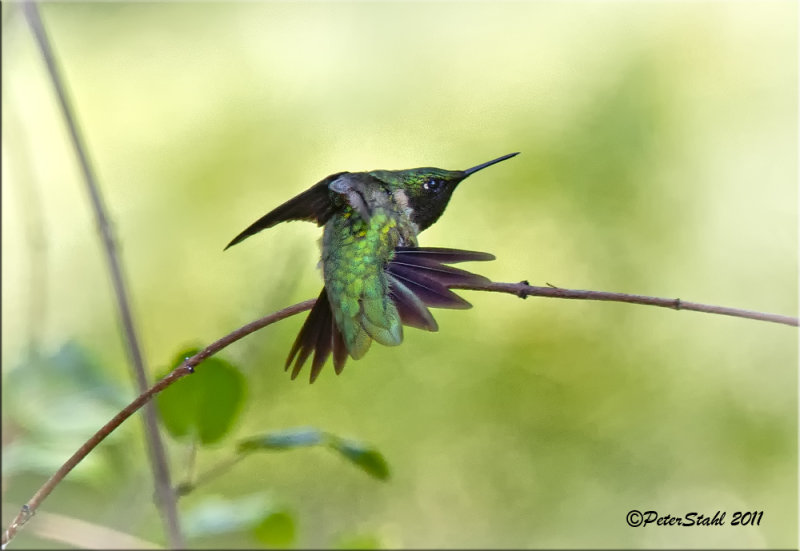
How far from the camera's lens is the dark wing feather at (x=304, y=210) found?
1.15m

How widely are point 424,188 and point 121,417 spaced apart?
1.00 meters

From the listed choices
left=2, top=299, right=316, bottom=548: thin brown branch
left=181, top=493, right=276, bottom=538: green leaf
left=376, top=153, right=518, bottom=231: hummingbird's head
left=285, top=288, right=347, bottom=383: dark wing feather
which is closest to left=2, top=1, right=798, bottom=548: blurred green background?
left=376, top=153, right=518, bottom=231: hummingbird's head

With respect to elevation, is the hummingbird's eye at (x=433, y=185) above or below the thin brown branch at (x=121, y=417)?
above

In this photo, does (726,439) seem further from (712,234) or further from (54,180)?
(54,180)

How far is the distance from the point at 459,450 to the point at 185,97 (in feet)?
9.58

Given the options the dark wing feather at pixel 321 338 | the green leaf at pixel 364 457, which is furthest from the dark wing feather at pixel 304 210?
the green leaf at pixel 364 457

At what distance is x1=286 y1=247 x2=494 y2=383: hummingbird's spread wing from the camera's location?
1.06 meters

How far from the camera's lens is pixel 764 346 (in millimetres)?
4477

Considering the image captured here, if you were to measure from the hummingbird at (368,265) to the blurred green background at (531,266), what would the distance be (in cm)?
219

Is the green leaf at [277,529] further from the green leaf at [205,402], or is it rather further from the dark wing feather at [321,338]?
the dark wing feather at [321,338]

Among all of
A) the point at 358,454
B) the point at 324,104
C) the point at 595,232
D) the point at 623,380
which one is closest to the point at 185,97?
the point at 324,104

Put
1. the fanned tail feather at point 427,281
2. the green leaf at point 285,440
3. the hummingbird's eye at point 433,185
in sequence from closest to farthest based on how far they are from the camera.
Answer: the fanned tail feather at point 427,281 < the green leaf at point 285,440 < the hummingbird's eye at point 433,185

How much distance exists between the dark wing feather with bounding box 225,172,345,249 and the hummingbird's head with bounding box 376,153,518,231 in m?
0.21

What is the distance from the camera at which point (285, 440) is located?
4.62 feet
